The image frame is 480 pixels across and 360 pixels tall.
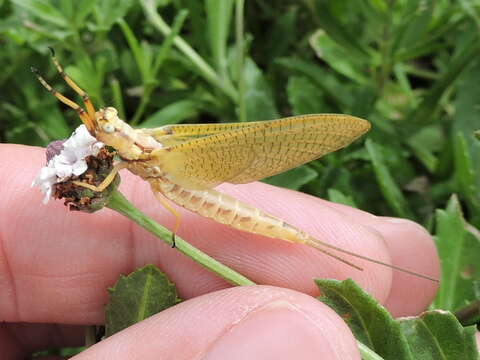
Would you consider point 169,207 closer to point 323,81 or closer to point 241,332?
point 241,332

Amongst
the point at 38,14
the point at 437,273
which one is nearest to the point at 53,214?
the point at 38,14

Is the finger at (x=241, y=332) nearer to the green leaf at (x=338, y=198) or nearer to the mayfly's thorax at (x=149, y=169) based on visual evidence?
the mayfly's thorax at (x=149, y=169)

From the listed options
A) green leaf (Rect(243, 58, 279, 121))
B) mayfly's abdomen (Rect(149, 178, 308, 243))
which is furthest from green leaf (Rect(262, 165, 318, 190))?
mayfly's abdomen (Rect(149, 178, 308, 243))

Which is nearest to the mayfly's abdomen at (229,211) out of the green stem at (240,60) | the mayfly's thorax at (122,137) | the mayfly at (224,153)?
the mayfly at (224,153)

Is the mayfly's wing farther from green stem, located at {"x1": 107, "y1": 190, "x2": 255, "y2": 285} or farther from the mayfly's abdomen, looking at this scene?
green stem, located at {"x1": 107, "y1": 190, "x2": 255, "y2": 285}

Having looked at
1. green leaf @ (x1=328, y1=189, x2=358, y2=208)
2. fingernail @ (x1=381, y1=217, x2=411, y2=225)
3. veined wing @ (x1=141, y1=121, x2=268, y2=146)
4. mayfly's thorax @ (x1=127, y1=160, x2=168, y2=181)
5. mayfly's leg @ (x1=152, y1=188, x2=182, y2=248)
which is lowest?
fingernail @ (x1=381, y1=217, x2=411, y2=225)

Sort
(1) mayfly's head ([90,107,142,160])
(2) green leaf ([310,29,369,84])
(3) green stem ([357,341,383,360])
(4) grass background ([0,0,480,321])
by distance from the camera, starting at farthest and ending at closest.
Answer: (2) green leaf ([310,29,369,84]), (4) grass background ([0,0,480,321]), (1) mayfly's head ([90,107,142,160]), (3) green stem ([357,341,383,360])

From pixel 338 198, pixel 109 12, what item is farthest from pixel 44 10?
pixel 338 198

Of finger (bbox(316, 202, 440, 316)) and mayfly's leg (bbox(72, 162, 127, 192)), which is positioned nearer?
mayfly's leg (bbox(72, 162, 127, 192))
